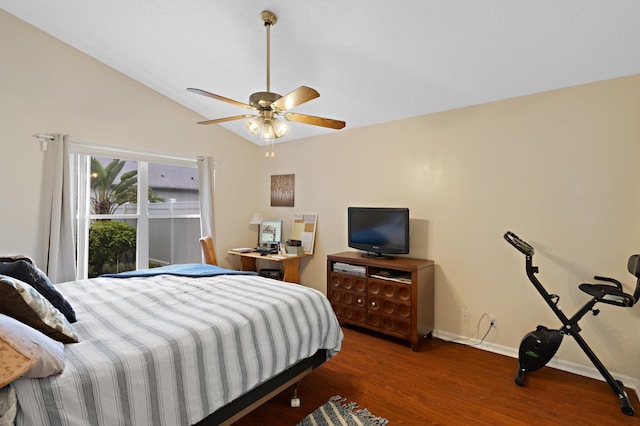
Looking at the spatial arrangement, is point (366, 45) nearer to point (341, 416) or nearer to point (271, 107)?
point (271, 107)

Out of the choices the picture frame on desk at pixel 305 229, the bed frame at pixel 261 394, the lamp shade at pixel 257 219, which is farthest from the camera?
the lamp shade at pixel 257 219

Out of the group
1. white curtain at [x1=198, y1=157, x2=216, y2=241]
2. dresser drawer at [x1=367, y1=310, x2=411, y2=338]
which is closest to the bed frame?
dresser drawer at [x1=367, y1=310, x2=411, y2=338]

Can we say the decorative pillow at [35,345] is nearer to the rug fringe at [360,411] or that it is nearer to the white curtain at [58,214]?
the rug fringe at [360,411]

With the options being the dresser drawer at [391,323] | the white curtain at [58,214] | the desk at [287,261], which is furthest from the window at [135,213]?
the dresser drawer at [391,323]

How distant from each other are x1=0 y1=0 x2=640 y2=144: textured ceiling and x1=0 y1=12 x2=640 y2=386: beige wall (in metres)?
0.21

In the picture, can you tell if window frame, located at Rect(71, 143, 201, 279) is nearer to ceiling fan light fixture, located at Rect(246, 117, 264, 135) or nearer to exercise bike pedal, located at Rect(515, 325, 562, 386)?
ceiling fan light fixture, located at Rect(246, 117, 264, 135)

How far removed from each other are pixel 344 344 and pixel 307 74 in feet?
8.39

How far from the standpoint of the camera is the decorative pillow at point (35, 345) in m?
1.07

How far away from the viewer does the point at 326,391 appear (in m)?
2.33

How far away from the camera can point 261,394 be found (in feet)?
6.05

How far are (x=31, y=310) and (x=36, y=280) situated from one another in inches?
16.4

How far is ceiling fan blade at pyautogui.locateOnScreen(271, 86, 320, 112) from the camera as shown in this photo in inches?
75.8

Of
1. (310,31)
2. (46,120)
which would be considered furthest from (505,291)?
(46,120)

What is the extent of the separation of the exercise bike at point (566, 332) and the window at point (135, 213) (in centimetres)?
372
